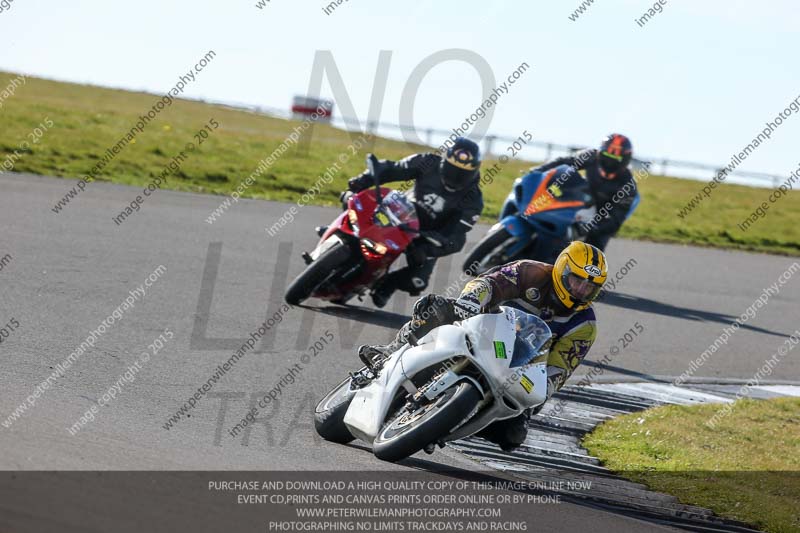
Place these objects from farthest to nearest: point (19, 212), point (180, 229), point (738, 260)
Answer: point (738, 260) < point (180, 229) < point (19, 212)

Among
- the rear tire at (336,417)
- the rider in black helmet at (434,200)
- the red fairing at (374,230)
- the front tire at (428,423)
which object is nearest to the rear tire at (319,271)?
the red fairing at (374,230)

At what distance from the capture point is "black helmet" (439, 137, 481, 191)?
480 inches

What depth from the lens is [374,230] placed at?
38.2 ft

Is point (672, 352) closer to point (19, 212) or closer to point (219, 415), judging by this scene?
point (219, 415)

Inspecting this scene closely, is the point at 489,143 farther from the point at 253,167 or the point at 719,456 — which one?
the point at 719,456

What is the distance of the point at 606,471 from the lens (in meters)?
8.00

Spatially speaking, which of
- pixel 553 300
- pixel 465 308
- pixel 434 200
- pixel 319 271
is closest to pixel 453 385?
pixel 465 308

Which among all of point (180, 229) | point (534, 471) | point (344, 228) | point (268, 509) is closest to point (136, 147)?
point (180, 229)

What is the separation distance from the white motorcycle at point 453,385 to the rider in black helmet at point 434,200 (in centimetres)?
517

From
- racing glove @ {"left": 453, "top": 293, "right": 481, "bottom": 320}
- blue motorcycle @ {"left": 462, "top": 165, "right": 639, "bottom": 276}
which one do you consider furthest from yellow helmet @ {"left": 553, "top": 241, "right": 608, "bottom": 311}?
blue motorcycle @ {"left": 462, "top": 165, "right": 639, "bottom": 276}

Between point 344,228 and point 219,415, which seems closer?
point 219,415

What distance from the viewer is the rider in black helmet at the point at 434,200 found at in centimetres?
1218

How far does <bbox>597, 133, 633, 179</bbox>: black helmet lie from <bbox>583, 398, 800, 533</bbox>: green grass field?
4508mm

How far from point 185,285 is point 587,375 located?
4.15 metres
